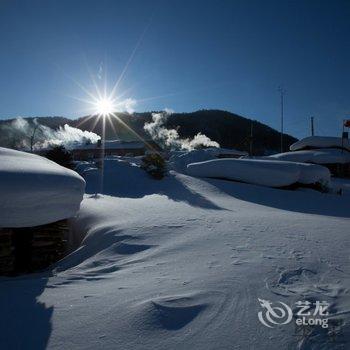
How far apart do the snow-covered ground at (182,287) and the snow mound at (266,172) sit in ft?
27.1

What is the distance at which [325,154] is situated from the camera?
27.6 metres

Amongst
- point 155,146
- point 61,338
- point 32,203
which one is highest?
point 155,146

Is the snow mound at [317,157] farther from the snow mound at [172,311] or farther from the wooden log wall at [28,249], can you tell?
the snow mound at [172,311]

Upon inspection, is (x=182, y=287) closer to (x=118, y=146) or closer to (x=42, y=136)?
(x=118, y=146)

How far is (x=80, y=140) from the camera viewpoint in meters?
55.9

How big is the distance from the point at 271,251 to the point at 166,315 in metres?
2.18

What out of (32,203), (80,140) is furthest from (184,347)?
(80,140)

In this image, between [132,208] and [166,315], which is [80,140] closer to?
[132,208]

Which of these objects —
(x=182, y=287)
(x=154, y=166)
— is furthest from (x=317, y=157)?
(x=182, y=287)

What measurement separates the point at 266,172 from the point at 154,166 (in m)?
4.72

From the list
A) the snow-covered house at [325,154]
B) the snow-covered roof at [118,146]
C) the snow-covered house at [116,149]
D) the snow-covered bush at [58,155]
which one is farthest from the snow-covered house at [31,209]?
the snow-covered roof at [118,146]

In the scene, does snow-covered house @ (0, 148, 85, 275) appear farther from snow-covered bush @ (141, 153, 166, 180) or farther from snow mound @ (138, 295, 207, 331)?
snow-covered bush @ (141, 153, 166, 180)

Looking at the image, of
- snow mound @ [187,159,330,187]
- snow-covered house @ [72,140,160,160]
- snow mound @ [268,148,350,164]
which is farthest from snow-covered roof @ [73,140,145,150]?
snow mound @ [187,159,330,187]

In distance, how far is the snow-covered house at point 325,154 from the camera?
27.3 meters
